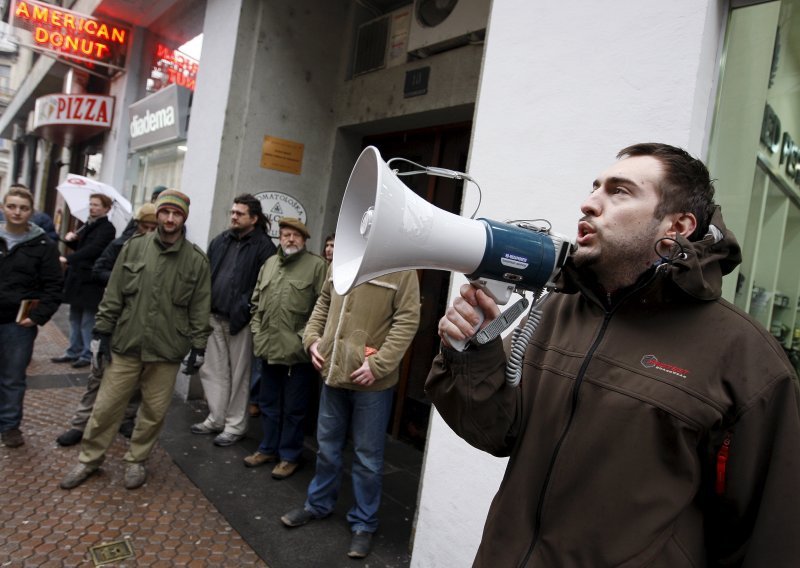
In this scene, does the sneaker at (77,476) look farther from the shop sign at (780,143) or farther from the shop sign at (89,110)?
the shop sign at (89,110)

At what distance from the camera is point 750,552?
49.7 inches

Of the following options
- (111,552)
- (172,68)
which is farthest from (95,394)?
(172,68)

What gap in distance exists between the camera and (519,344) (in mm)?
1470

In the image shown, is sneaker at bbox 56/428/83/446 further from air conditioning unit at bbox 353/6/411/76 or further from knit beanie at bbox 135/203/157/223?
air conditioning unit at bbox 353/6/411/76

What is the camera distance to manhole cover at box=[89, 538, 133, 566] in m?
2.94

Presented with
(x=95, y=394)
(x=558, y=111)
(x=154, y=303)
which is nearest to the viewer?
(x=558, y=111)

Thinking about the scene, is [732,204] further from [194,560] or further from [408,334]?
[194,560]

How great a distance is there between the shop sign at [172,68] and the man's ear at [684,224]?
24.6 ft

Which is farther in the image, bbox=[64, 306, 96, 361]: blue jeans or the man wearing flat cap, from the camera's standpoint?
bbox=[64, 306, 96, 361]: blue jeans

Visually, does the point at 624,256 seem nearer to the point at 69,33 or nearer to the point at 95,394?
the point at 95,394

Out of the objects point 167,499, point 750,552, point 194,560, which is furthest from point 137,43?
point 750,552

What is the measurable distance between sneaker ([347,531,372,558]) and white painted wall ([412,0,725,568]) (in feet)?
1.08

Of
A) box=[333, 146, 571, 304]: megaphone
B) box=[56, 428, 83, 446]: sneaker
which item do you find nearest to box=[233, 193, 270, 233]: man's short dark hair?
box=[56, 428, 83, 446]: sneaker

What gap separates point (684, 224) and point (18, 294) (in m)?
4.51
